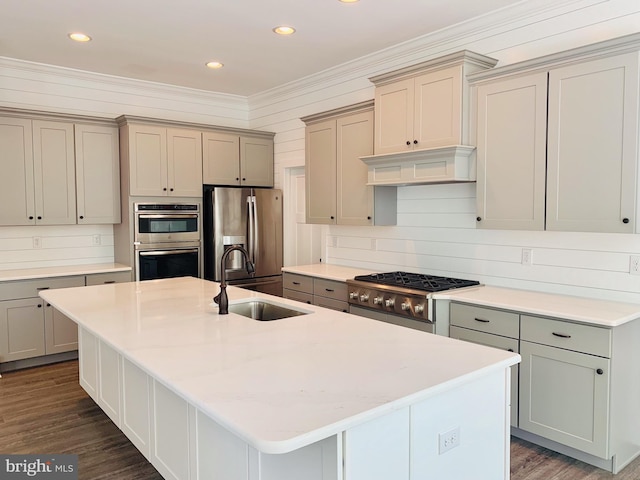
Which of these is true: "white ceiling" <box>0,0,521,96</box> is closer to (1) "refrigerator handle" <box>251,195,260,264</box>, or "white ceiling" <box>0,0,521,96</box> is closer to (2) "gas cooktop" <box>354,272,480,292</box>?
(1) "refrigerator handle" <box>251,195,260,264</box>

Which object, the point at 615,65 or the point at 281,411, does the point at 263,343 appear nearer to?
the point at 281,411

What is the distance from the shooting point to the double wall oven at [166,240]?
495cm

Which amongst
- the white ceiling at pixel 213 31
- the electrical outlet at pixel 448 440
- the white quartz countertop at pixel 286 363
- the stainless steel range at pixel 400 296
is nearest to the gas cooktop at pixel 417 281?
the stainless steel range at pixel 400 296

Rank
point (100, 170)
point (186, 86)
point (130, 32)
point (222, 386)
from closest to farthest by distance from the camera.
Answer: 1. point (222, 386)
2. point (130, 32)
3. point (100, 170)
4. point (186, 86)

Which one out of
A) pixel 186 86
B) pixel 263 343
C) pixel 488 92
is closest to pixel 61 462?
pixel 263 343

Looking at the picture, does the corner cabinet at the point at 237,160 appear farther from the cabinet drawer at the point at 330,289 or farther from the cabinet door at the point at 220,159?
the cabinet drawer at the point at 330,289

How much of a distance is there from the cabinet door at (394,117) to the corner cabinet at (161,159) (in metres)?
2.24

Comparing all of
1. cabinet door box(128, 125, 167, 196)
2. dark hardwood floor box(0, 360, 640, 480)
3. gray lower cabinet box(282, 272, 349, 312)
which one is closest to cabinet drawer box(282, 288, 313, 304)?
gray lower cabinet box(282, 272, 349, 312)

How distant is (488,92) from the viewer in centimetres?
330

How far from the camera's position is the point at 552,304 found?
296cm

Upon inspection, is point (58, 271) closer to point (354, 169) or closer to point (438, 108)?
point (354, 169)

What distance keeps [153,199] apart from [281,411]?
13.5ft

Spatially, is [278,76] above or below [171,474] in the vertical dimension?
above

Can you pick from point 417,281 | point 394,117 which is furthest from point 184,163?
point 417,281
